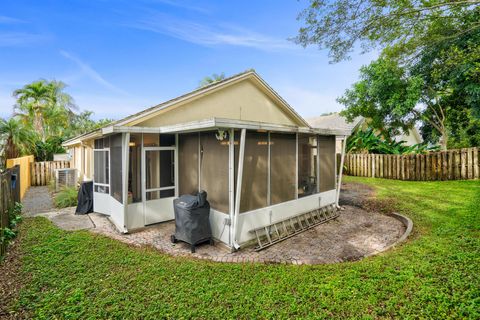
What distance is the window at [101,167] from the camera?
7.93 m

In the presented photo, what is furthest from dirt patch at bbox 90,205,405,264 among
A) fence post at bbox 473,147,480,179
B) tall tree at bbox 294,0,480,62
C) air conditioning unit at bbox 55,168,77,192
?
fence post at bbox 473,147,480,179

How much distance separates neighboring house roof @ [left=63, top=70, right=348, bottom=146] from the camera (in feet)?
21.9

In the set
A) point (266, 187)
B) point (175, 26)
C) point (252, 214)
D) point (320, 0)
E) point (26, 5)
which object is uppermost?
point (175, 26)

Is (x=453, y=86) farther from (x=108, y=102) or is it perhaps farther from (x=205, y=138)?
(x=108, y=102)

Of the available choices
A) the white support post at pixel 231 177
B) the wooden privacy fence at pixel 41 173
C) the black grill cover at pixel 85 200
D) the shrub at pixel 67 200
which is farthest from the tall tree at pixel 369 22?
the wooden privacy fence at pixel 41 173

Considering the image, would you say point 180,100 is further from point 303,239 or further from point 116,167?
point 303,239

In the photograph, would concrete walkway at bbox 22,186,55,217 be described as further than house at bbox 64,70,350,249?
Yes

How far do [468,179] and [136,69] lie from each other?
82.9 feet

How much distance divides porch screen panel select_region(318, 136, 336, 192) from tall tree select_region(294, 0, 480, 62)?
10.9 feet

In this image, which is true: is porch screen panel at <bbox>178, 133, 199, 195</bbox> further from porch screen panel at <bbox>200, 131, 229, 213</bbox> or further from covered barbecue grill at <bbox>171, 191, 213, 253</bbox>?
covered barbecue grill at <bbox>171, 191, 213, 253</bbox>

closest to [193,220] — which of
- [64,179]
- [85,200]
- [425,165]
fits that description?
[85,200]

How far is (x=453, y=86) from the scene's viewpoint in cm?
1277

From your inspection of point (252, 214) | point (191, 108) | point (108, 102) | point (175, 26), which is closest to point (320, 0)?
point (191, 108)

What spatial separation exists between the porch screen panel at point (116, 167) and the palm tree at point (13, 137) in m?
13.2
